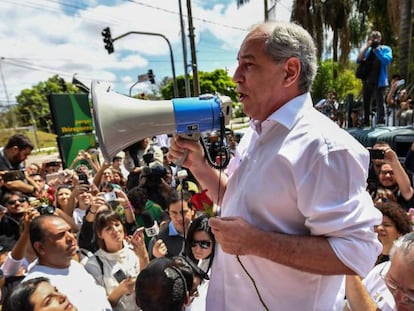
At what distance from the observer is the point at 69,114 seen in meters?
8.38

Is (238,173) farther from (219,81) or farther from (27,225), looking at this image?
(219,81)

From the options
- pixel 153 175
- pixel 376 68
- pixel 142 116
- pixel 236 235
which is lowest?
pixel 153 175

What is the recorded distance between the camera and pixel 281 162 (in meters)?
0.97

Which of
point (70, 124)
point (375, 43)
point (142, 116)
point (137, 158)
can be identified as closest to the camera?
point (142, 116)

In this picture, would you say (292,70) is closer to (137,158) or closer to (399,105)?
(137,158)

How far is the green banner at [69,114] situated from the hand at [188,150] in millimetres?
7363

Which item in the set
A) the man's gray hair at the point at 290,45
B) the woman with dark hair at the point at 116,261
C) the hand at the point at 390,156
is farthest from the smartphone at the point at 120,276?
the hand at the point at 390,156

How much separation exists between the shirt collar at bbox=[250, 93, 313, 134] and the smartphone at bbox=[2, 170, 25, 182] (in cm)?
349

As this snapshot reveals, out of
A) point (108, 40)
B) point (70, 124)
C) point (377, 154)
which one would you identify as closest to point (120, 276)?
point (377, 154)

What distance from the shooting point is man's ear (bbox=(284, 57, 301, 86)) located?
3.36 feet

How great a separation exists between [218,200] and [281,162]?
1.77 ft

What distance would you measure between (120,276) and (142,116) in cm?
164

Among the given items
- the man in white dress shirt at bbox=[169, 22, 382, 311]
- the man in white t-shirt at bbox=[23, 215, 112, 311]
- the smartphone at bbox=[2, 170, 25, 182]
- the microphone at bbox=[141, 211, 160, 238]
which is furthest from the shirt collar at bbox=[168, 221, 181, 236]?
the smartphone at bbox=[2, 170, 25, 182]

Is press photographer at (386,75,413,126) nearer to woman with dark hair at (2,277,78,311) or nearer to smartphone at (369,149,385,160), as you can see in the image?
smartphone at (369,149,385,160)
